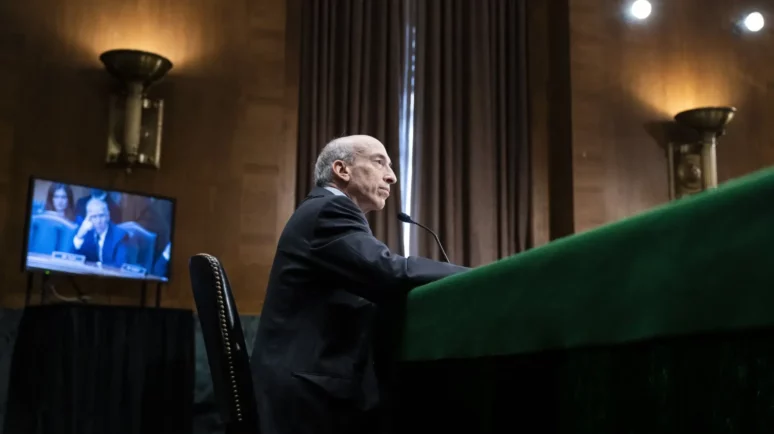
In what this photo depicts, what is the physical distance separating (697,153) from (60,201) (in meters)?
3.33

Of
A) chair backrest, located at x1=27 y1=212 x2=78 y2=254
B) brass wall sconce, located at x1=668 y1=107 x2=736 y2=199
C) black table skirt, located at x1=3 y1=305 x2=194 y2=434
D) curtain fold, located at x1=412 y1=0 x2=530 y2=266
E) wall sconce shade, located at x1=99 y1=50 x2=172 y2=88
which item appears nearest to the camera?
black table skirt, located at x1=3 y1=305 x2=194 y2=434

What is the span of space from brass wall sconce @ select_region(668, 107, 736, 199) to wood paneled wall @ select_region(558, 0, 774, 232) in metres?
0.07

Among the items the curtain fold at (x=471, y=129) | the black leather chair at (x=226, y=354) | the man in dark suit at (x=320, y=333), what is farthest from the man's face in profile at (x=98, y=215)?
the black leather chair at (x=226, y=354)

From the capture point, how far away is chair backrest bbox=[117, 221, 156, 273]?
11.5 feet

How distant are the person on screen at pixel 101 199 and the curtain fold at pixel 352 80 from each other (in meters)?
1.01

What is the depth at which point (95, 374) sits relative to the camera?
9.86 feet

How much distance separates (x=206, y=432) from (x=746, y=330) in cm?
315

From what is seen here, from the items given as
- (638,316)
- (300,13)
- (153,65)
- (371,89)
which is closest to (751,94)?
(371,89)

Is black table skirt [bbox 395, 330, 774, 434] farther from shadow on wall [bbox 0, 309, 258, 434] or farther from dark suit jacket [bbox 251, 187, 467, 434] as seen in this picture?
shadow on wall [bbox 0, 309, 258, 434]

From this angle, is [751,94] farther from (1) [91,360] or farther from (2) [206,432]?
(1) [91,360]

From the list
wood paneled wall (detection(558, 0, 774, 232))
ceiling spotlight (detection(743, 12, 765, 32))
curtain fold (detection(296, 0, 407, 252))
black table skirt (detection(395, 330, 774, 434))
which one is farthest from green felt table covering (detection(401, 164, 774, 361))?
ceiling spotlight (detection(743, 12, 765, 32))

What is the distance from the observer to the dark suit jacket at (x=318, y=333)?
1618 mm

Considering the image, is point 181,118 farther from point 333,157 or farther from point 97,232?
point 333,157

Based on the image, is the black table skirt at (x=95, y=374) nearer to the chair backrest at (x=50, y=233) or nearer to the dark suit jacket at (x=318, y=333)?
the chair backrest at (x=50, y=233)
